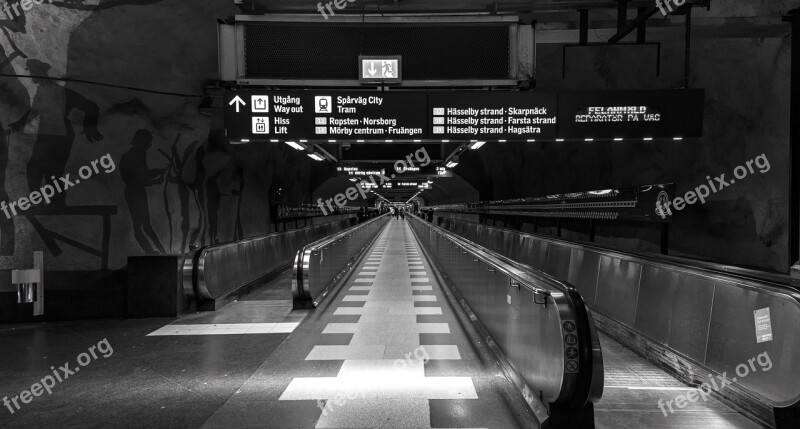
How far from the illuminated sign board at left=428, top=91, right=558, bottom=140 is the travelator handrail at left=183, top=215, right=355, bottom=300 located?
4434mm

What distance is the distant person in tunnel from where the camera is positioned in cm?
754

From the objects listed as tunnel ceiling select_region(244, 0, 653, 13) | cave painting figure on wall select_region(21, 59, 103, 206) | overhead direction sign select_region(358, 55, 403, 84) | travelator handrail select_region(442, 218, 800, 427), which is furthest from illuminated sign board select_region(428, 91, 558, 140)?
cave painting figure on wall select_region(21, 59, 103, 206)

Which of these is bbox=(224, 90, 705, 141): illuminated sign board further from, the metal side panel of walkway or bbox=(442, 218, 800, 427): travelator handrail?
the metal side panel of walkway

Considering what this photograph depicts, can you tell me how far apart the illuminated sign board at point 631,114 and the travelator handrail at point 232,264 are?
6304 mm

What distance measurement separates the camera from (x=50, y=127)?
22.1 ft

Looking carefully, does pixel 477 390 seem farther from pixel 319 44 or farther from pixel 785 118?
pixel 785 118

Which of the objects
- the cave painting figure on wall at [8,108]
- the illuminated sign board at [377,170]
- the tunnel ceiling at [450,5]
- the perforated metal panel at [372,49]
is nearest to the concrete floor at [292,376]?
the cave painting figure on wall at [8,108]

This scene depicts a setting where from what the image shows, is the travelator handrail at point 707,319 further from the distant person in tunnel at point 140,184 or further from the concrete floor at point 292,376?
the distant person in tunnel at point 140,184

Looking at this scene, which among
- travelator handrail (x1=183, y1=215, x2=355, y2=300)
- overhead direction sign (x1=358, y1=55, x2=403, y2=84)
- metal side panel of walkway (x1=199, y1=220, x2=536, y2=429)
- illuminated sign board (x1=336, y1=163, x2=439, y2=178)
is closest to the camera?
metal side panel of walkway (x1=199, y1=220, x2=536, y2=429)

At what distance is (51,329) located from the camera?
612 cm

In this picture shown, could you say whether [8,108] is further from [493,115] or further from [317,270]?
[493,115]

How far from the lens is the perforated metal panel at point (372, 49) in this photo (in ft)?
21.9

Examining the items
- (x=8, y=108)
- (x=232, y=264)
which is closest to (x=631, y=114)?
(x=232, y=264)

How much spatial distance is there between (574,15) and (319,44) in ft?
16.3
